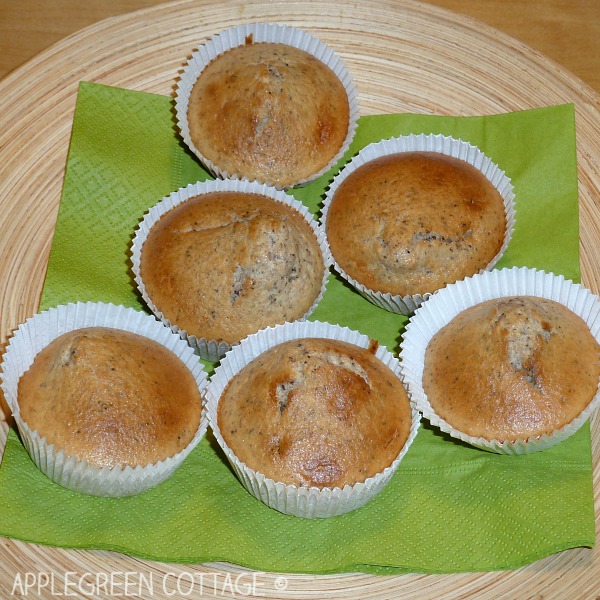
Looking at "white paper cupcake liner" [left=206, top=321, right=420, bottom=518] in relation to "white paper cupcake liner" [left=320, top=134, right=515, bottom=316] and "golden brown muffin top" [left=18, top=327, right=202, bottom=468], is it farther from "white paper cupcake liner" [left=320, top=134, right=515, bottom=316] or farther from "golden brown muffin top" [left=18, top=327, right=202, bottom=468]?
"white paper cupcake liner" [left=320, top=134, right=515, bottom=316]

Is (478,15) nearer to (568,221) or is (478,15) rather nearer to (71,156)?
(568,221)

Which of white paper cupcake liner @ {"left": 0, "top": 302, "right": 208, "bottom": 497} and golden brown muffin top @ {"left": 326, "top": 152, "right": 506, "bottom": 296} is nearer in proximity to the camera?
white paper cupcake liner @ {"left": 0, "top": 302, "right": 208, "bottom": 497}

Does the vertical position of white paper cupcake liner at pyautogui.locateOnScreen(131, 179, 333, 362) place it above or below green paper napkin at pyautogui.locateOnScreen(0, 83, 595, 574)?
above

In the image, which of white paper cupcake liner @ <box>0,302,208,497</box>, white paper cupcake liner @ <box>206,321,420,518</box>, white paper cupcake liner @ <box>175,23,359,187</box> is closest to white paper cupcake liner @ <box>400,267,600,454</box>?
white paper cupcake liner @ <box>206,321,420,518</box>

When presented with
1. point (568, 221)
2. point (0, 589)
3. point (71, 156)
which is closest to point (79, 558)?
point (0, 589)

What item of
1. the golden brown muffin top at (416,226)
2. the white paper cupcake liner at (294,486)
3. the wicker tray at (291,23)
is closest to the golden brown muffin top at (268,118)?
the golden brown muffin top at (416,226)

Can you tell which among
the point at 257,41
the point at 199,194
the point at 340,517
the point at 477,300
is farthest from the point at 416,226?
the point at 257,41
